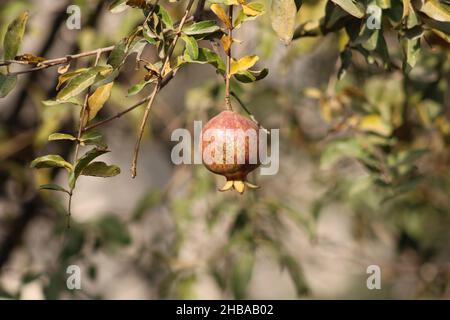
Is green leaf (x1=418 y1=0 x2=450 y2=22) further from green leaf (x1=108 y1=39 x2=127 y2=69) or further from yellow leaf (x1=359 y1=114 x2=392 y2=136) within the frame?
yellow leaf (x1=359 y1=114 x2=392 y2=136)

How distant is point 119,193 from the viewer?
2.46 m

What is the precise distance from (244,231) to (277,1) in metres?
0.92

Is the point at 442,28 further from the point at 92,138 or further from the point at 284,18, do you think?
the point at 92,138

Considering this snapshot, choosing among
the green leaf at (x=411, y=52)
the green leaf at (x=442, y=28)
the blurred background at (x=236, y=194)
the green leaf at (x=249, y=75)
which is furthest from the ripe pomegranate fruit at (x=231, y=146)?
the blurred background at (x=236, y=194)

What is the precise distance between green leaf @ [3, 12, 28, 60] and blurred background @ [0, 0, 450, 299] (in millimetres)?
670

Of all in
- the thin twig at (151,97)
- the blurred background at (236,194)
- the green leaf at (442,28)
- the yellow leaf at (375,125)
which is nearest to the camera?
the thin twig at (151,97)

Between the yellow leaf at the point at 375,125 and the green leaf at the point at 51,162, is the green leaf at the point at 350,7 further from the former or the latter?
the yellow leaf at the point at 375,125

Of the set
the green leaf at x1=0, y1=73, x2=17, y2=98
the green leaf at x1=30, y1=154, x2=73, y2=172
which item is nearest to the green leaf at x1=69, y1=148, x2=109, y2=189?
the green leaf at x1=30, y1=154, x2=73, y2=172

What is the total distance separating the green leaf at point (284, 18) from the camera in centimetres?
98

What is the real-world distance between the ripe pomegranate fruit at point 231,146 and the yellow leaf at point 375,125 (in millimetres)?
680

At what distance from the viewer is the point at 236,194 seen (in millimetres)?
1959

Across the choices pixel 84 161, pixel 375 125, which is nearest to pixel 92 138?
pixel 84 161

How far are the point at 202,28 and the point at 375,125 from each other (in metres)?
0.71
